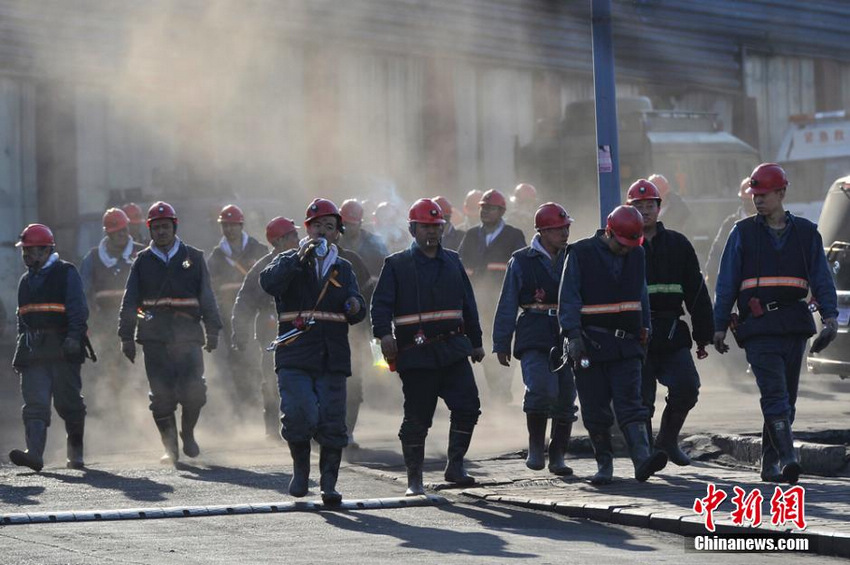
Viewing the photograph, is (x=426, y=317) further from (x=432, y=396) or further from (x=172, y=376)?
(x=172, y=376)

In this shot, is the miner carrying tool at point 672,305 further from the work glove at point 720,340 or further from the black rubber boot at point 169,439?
the black rubber boot at point 169,439

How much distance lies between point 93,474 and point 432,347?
2875 mm

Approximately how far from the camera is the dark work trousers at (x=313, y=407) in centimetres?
1045

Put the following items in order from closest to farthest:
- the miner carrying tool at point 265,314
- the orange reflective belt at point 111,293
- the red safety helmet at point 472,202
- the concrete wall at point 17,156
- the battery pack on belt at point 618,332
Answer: the battery pack on belt at point 618,332 → the miner carrying tool at point 265,314 → the orange reflective belt at point 111,293 → the red safety helmet at point 472,202 → the concrete wall at point 17,156

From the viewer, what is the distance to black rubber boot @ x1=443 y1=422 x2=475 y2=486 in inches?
427

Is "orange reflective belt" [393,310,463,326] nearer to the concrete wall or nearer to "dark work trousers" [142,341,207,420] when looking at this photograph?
"dark work trousers" [142,341,207,420]

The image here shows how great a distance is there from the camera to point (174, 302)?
13234 mm

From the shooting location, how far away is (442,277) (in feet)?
35.6

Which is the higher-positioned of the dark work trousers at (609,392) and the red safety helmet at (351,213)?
the red safety helmet at (351,213)

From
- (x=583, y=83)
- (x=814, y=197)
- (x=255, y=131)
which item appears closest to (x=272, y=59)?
(x=255, y=131)

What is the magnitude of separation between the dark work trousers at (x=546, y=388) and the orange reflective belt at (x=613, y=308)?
0.93m

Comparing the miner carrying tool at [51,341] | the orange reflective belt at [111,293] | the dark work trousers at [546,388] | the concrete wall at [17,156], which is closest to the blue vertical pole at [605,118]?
the dark work trousers at [546,388]

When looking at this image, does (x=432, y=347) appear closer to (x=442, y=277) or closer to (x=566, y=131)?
(x=442, y=277)

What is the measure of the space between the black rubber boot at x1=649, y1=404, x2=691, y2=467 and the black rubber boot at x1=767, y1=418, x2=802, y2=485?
106 centimetres
